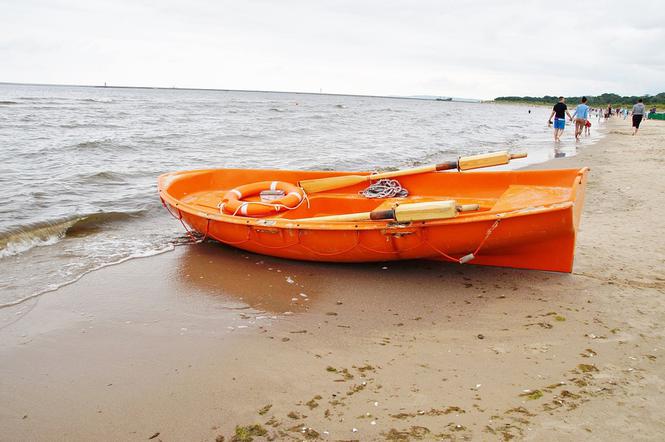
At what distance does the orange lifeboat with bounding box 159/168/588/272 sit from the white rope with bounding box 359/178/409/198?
4.4 inches

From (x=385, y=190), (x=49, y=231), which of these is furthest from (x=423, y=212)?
(x=49, y=231)

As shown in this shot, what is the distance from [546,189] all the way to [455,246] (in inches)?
64.4

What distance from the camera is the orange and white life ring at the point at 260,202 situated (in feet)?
22.5

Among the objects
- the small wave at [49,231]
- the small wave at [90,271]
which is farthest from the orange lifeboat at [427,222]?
the small wave at [49,231]

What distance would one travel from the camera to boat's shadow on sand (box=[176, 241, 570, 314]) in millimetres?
5246

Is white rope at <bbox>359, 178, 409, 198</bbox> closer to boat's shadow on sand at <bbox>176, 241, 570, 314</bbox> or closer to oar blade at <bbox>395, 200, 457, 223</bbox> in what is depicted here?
boat's shadow on sand at <bbox>176, 241, 570, 314</bbox>

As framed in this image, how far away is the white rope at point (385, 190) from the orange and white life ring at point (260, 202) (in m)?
1.06

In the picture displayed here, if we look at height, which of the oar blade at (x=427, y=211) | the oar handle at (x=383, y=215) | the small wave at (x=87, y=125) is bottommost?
the oar handle at (x=383, y=215)

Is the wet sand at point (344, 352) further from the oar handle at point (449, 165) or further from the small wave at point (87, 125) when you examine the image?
the small wave at point (87, 125)

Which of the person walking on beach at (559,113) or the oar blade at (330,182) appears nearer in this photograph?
the oar blade at (330,182)

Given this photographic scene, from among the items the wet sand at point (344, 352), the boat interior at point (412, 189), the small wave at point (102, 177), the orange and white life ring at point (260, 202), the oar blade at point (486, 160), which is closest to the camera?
the wet sand at point (344, 352)

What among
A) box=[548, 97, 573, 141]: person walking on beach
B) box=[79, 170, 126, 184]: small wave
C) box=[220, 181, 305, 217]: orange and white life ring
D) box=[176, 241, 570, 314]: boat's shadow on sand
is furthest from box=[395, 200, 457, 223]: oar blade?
box=[548, 97, 573, 141]: person walking on beach

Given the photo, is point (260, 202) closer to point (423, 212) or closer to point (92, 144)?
point (423, 212)

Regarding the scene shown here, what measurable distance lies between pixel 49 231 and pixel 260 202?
12.3 feet
